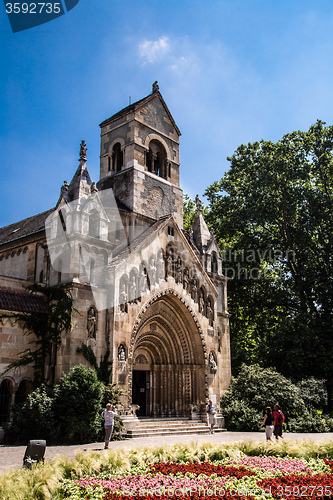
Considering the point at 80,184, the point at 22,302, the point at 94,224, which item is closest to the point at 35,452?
the point at 22,302

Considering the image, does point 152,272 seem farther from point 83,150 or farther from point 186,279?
point 83,150

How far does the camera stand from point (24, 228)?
27.8 meters

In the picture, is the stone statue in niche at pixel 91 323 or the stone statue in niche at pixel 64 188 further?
the stone statue in niche at pixel 64 188

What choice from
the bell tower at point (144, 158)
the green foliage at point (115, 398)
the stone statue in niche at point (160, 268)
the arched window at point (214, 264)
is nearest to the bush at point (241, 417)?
the arched window at point (214, 264)

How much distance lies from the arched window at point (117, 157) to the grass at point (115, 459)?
828 inches

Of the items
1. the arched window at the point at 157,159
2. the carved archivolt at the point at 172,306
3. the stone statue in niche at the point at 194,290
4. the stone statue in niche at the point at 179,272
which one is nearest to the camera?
the carved archivolt at the point at 172,306

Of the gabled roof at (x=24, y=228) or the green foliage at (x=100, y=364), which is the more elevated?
the gabled roof at (x=24, y=228)

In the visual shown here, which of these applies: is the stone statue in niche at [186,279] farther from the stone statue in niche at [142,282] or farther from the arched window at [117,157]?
the arched window at [117,157]

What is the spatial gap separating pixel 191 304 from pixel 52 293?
832 centimetres

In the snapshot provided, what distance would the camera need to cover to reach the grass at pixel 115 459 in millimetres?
8641

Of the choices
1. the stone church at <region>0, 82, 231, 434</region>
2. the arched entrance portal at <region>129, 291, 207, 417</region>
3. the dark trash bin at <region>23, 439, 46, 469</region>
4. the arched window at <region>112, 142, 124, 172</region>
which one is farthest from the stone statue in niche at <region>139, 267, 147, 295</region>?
the dark trash bin at <region>23, 439, 46, 469</region>

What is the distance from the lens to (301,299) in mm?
33531

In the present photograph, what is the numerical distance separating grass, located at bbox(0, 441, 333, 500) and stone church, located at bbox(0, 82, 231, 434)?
773cm

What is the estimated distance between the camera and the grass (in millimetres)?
8641
